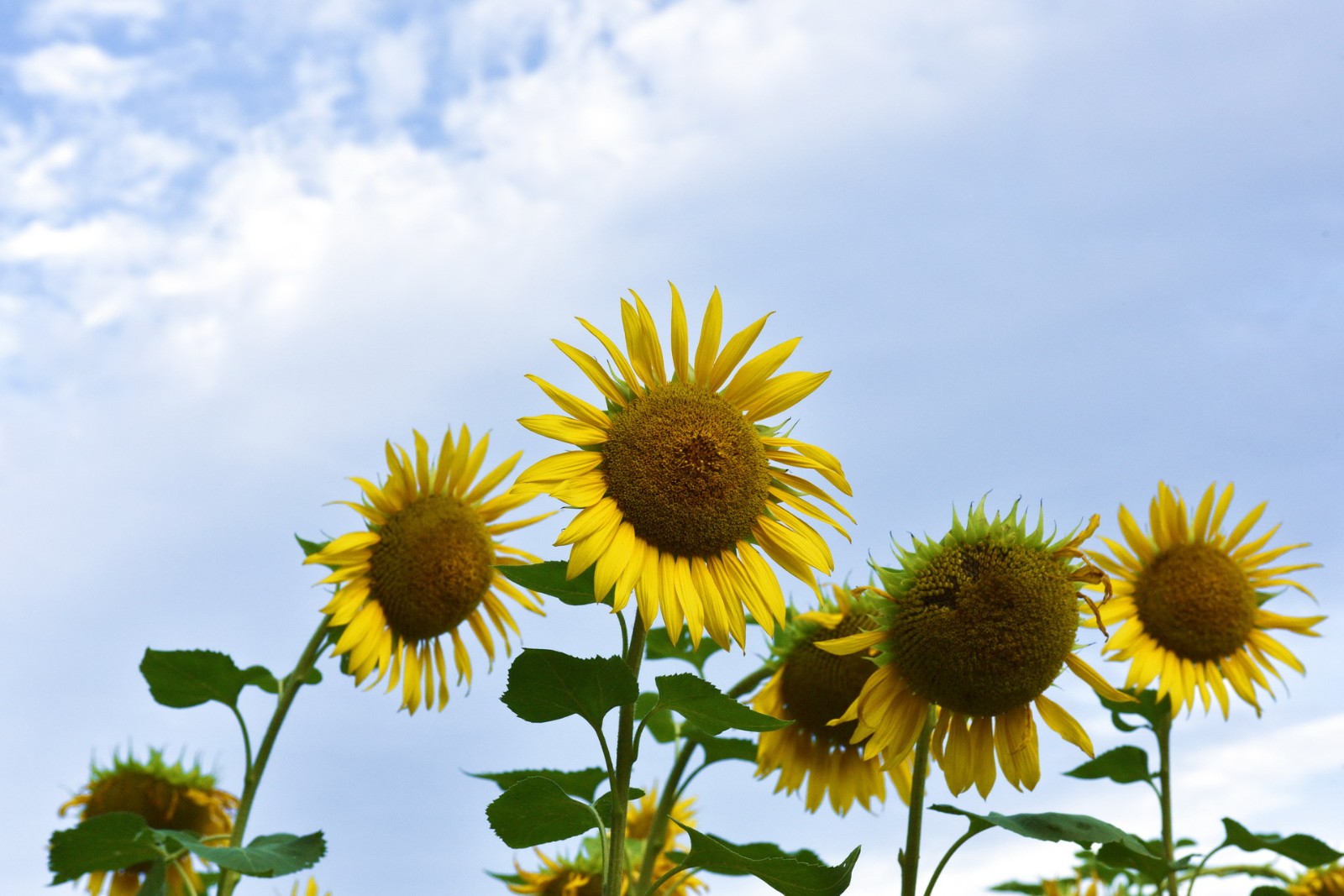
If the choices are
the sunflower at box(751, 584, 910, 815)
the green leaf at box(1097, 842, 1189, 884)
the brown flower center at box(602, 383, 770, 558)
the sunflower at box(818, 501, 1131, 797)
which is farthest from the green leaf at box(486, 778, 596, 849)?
the green leaf at box(1097, 842, 1189, 884)

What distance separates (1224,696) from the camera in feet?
14.8

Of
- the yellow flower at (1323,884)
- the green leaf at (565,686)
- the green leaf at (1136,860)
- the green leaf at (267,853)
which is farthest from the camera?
the yellow flower at (1323,884)

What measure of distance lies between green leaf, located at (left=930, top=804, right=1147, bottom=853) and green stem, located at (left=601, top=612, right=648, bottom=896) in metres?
0.81

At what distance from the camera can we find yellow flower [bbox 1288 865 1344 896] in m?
4.82

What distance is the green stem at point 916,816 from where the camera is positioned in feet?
9.62

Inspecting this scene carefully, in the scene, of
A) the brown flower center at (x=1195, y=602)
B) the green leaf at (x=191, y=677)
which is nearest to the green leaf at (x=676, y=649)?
the green leaf at (x=191, y=677)

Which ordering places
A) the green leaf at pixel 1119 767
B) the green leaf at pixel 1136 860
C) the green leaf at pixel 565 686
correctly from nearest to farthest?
the green leaf at pixel 565 686 < the green leaf at pixel 1136 860 < the green leaf at pixel 1119 767

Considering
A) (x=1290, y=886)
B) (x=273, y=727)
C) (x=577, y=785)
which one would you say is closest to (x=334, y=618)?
(x=273, y=727)

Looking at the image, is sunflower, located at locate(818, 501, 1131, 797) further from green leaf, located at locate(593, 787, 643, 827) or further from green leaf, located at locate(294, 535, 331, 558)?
green leaf, located at locate(294, 535, 331, 558)

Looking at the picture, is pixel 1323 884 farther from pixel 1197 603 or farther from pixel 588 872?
pixel 588 872

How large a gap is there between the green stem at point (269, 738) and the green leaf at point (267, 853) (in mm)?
151

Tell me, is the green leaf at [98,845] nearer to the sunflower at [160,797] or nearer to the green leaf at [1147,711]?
the sunflower at [160,797]

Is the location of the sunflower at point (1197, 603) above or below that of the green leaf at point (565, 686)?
above

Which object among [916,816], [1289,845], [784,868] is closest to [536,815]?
[784,868]
